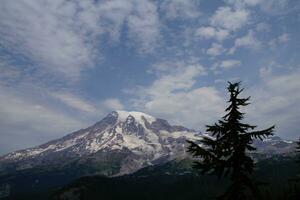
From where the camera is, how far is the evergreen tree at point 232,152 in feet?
60.9

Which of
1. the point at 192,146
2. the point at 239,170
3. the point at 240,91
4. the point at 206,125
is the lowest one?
the point at 239,170

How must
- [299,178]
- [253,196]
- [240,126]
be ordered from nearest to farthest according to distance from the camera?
[253,196], [240,126], [299,178]

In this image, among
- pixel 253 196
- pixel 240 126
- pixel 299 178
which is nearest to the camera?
pixel 253 196

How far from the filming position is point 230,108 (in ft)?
65.4

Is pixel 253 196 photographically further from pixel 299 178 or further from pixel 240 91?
pixel 299 178

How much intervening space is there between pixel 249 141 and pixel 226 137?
3.85ft

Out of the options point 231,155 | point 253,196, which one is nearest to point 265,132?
point 231,155

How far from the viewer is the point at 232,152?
62.2ft

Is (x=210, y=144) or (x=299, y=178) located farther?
(x=299, y=178)

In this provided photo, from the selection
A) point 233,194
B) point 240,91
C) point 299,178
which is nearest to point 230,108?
point 240,91

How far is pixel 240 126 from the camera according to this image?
1961 centimetres

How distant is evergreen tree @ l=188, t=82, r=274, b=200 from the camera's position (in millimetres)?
18562

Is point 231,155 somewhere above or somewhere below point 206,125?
below

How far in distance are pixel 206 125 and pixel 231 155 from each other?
2.23m
